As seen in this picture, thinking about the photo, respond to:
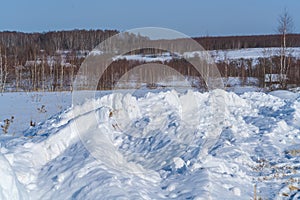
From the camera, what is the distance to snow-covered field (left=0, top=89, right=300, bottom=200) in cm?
447

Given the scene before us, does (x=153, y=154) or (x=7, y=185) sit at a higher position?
(x=7, y=185)

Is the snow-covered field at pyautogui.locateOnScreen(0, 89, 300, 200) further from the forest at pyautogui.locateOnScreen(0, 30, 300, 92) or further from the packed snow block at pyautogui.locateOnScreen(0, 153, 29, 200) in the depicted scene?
the forest at pyautogui.locateOnScreen(0, 30, 300, 92)

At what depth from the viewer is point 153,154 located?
257 inches

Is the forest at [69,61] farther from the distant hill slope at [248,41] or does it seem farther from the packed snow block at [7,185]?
the packed snow block at [7,185]

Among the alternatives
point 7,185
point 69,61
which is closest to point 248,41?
point 69,61

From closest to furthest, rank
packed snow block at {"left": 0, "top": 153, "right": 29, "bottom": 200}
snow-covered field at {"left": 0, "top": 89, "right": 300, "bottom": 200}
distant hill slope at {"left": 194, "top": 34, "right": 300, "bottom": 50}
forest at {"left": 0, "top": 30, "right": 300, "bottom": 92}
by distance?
1. packed snow block at {"left": 0, "top": 153, "right": 29, "bottom": 200}
2. snow-covered field at {"left": 0, "top": 89, "right": 300, "bottom": 200}
3. forest at {"left": 0, "top": 30, "right": 300, "bottom": 92}
4. distant hill slope at {"left": 194, "top": 34, "right": 300, "bottom": 50}

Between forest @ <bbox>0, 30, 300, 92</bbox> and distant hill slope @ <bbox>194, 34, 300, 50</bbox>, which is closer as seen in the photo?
forest @ <bbox>0, 30, 300, 92</bbox>

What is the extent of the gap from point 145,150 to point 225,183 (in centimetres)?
210

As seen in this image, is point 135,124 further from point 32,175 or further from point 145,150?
point 32,175

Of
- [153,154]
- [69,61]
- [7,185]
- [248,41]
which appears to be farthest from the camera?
[248,41]

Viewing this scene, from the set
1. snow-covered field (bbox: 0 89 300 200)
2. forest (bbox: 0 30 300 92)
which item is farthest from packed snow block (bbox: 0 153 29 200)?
forest (bbox: 0 30 300 92)

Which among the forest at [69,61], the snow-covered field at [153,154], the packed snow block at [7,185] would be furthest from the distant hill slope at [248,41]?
the packed snow block at [7,185]

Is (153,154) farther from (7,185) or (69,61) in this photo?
(69,61)

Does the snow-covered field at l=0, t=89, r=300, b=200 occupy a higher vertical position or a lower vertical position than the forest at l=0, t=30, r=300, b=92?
lower
